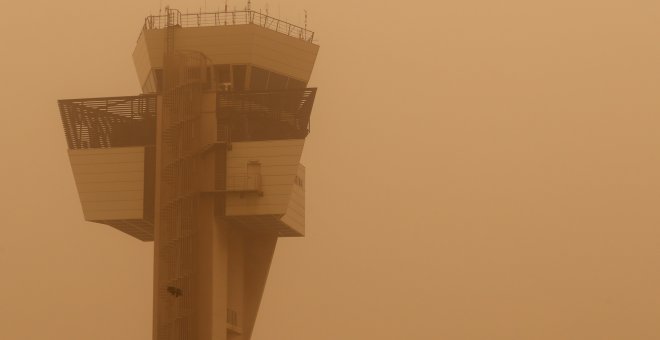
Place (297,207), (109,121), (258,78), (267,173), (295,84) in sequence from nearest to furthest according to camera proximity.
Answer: (267,173)
(109,121)
(258,78)
(295,84)
(297,207)

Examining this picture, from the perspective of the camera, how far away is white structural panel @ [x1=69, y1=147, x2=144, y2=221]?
63.8m

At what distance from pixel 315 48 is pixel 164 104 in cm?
960

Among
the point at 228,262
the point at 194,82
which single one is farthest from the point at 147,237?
the point at 194,82

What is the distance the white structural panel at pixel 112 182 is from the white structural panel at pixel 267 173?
4811 mm

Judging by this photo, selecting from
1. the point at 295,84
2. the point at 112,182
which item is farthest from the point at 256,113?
the point at 112,182

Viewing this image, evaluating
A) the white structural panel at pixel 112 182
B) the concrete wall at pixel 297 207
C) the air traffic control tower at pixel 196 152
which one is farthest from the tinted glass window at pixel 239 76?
the white structural panel at pixel 112 182

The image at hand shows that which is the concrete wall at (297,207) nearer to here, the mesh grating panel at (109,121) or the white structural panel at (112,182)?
the white structural panel at (112,182)

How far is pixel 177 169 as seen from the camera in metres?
63.0

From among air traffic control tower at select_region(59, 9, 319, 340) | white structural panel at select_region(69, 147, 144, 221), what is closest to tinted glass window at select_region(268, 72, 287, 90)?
air traffic control tower at select_region(59, 9, 319, 340)

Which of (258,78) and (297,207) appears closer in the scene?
(258,78)

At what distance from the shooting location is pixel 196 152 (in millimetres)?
63469

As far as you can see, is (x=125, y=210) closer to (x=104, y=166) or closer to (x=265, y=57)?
(x=104, y=166)

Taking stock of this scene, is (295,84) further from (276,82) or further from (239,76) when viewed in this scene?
(239,76)

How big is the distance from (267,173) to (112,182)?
8.18 m
